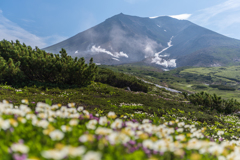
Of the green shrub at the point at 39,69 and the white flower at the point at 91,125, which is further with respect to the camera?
the green shrub at the point at 39,69

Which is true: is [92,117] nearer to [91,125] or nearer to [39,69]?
[91,125]

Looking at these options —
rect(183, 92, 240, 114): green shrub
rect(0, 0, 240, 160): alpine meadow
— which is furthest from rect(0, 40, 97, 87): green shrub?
rect(183, 92, 240, 114): green shrub

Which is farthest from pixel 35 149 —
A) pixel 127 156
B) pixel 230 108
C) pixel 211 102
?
pixel 230 108

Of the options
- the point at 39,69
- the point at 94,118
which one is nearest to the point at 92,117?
the point at 94,118

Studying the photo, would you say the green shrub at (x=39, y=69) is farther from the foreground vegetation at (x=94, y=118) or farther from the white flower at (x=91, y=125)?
the white flower at (x=91, y=125)

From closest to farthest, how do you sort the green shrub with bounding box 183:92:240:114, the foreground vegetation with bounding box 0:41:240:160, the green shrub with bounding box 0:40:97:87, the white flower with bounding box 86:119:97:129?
the foreground vegetation with bounding box 0:41:240:160 < the white flower with bounding box 86:119:97:129 < the green shrub with bounding box 0:40:97:87 < the green shrub with bounding box 183:92:240:114

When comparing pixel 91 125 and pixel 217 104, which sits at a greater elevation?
pixel 91 125

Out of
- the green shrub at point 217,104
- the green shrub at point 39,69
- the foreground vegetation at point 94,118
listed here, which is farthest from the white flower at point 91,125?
the green shrub at point 217,104

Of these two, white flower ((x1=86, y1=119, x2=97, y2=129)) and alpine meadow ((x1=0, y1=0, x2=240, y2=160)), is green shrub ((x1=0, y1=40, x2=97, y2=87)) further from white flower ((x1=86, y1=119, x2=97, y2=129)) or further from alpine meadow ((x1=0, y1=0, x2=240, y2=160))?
white flower ((x1=86, y1=119, x2=97, y2=129))

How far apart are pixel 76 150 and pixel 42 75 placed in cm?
1896

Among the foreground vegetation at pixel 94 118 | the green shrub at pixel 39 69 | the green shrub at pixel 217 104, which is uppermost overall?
the green shrub at pixel 39 69

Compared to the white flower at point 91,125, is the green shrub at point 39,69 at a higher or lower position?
higher

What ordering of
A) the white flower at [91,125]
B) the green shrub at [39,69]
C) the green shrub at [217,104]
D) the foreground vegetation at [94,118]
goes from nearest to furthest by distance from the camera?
the foreground vegetation at [94,118] < the white flower at [91,125] < the green shrub at [39,69] < the green shrub at [217,104]

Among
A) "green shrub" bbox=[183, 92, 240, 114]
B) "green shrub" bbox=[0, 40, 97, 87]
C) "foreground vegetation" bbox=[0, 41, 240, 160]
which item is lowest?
"green shrub" bbox=[183, 92, 240, 114]
